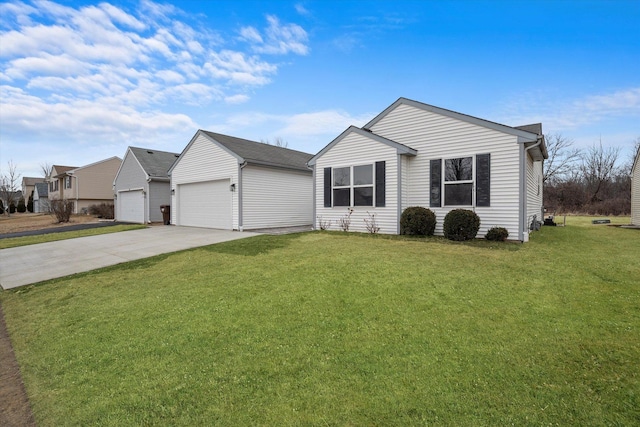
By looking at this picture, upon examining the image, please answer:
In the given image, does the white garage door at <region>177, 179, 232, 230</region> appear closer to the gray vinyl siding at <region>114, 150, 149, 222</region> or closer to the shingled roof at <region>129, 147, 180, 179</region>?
the shingled roof at <region>129, 147, 180, 179</region>

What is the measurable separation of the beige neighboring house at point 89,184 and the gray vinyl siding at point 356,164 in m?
31.7

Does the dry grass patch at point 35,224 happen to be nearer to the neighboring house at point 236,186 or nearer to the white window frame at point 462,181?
the neighboring house at point 236,186

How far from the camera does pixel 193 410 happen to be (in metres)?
2.57

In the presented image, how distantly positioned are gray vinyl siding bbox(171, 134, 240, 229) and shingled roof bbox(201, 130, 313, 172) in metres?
0.46

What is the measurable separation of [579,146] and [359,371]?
135 feet

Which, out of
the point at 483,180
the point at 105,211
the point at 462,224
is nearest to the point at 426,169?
the point at 483,180

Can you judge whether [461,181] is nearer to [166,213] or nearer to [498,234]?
[498,234]

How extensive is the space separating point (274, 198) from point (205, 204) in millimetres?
3946

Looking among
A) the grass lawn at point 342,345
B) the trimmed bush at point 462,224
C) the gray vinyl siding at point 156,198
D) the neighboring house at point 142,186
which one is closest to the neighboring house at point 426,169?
the trimmed bush at point 462,224

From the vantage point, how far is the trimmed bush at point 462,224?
9.69 metres

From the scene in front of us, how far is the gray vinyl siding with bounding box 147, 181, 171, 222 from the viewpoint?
21.0 metres

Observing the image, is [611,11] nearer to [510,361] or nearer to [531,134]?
[531,134]

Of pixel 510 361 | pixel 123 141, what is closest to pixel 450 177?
pixel 510 361

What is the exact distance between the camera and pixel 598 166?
36.7 m
